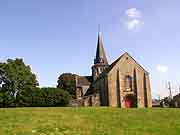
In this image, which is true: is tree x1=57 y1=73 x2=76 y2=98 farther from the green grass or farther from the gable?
the green grass

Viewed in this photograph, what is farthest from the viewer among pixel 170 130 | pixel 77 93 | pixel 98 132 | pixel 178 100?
pixel 77 93

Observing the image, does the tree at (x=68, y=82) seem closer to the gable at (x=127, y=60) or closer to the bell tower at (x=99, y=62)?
the bell tower at (x=99, y=62)

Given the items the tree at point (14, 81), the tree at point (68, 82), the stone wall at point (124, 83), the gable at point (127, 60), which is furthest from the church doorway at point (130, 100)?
the tree at point (68, 82)

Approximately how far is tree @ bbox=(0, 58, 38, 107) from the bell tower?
62.2ft

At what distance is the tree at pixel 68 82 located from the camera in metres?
92.9

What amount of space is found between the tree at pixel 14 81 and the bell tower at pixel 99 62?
19.0 metres

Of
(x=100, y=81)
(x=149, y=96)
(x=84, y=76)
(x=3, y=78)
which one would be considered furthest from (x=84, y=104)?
(x=84, y=76)

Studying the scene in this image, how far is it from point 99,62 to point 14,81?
24975 mm

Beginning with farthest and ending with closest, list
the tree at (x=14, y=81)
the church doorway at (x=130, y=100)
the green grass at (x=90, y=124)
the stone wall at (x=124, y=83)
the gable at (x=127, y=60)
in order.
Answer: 1. the tree at (x=14, y=81)
2. the gable at (x=127, y=60)
3. the church doorway at (x=130, y=100)
4. the stone wall at (x=124, y=83)
5. the green grass at (x=90, y=124)

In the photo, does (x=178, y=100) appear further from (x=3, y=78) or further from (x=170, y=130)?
(x=170, y=130)

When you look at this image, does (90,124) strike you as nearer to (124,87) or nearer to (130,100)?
(124,87)

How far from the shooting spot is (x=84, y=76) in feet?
305

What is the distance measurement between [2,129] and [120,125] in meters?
9.21

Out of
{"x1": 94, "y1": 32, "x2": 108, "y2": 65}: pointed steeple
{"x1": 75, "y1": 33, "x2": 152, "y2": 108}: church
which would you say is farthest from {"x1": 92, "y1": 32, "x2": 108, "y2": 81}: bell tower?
{"x1": 75, "y1": 33, "x2": 152, "y2": 108}: church
